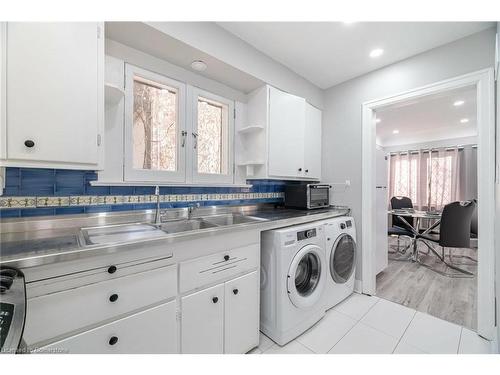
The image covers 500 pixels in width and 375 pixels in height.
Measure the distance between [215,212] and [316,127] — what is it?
5.49ft

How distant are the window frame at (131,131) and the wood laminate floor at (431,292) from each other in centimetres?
251

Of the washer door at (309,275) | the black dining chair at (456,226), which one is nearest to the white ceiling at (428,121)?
the black dining chair at (456,226)

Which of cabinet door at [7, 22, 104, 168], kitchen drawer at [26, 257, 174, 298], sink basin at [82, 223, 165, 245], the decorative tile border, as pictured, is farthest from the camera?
sink basin at [82, 223, 165, 245]

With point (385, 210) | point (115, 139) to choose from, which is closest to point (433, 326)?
point (385, 210)

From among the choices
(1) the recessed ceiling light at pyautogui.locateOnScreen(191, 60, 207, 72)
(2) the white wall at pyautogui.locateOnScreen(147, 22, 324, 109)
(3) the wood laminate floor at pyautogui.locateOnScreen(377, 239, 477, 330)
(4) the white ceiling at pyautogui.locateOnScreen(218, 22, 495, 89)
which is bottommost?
(3) the wood laminate floor at pyautogui.locateOnScreen(377, 239, 477, 330)

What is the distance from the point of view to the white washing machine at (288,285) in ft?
4.91

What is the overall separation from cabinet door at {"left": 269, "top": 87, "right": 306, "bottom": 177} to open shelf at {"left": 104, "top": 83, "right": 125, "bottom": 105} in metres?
1.25

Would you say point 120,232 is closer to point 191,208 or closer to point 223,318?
point 191,208

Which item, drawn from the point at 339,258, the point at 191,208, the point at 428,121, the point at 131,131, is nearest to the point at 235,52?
the point at 131,131

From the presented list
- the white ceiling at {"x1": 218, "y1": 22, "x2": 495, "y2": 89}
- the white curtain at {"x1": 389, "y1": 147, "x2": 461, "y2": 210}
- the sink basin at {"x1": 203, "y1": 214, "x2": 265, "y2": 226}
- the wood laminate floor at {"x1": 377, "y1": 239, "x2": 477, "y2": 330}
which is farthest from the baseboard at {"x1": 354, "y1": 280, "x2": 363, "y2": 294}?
the white curtain at {"x1": 389, "y1": 147, "x2": 461, "y2": 210}

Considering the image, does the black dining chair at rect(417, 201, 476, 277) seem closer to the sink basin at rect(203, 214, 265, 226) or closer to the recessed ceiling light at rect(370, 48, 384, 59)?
the recessed ceiling light at rect(370, 48, 384, 59)

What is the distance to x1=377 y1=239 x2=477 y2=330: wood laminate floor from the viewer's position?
6.24 ft

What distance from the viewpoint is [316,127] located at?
257 cm
